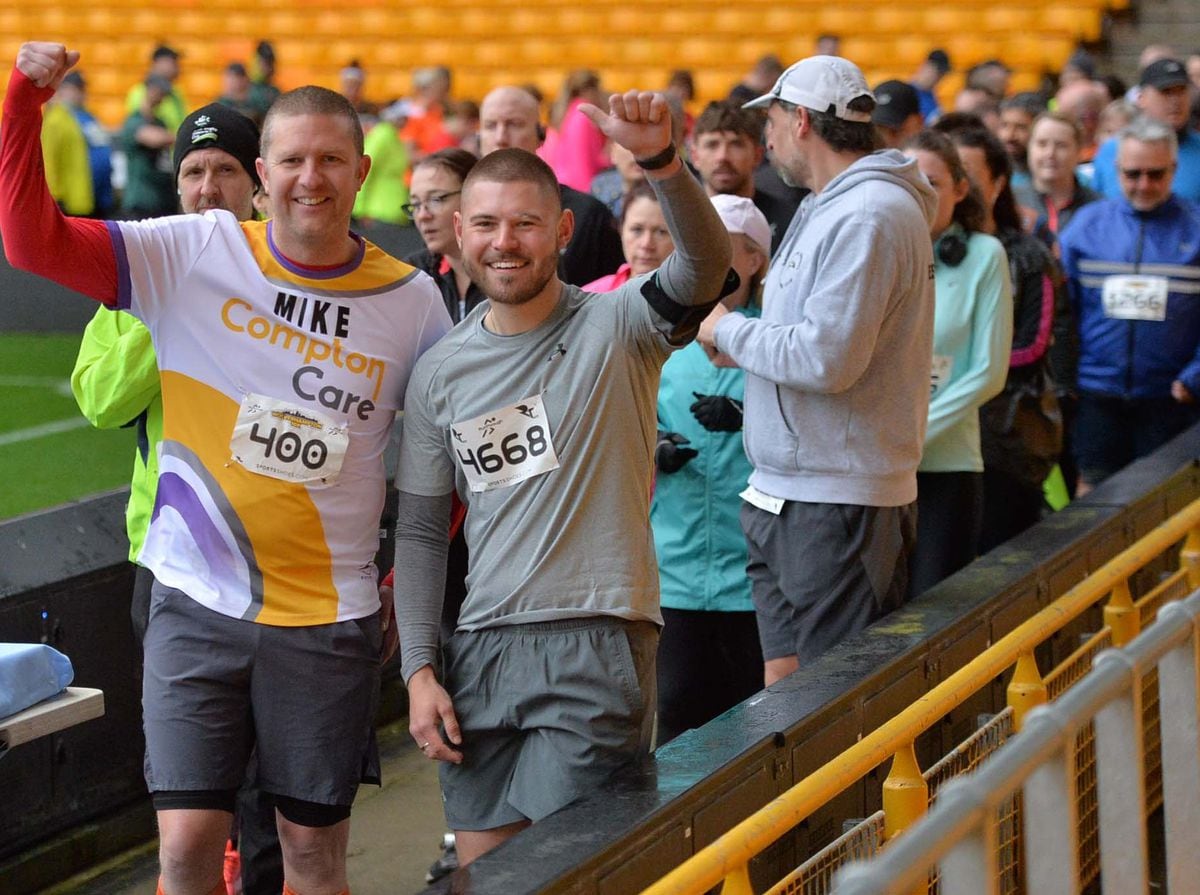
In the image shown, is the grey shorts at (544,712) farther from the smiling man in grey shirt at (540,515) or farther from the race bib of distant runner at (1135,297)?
the race bib of distant runner at (1135,297)

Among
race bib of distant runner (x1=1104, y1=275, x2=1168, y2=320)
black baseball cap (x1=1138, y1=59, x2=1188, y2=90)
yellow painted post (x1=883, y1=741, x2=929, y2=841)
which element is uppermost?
black baseball cap (x1=1138, y1=59, x2=1188, y2=90)

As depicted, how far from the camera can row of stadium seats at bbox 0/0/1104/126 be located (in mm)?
17719

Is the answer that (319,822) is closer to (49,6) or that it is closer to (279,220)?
(279,220)

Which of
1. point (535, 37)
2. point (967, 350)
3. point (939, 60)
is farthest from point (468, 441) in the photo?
point (535, 37)

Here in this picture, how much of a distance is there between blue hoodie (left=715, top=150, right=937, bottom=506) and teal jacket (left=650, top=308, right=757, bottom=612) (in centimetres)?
38

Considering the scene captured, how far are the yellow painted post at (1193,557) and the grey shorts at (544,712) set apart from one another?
183cm

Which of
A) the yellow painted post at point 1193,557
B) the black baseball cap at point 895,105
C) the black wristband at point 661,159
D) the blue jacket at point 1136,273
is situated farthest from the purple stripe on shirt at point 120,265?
the blue jacket at point 1136,273

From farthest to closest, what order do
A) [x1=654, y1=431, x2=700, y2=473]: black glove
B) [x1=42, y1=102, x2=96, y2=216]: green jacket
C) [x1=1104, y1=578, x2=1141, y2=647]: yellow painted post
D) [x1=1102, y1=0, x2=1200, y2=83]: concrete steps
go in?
[x1=1102, y1=0, x2=1200, y2=83]: concrete steps
[x1=42, y1=102, x2=96, y2=216]: green jacket
[x1=654, y1=431, x2=700, y2=473]: black glove
[x1=1104, y1=578, x2=1141, y2=647]: yellow painted post

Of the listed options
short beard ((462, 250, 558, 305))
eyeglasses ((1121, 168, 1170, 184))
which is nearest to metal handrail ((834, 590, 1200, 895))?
short beard ((462, 250, 558, 305))

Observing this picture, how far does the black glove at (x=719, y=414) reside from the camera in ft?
14.0

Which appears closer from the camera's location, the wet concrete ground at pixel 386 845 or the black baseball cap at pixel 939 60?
the wet concrete ground at pixel 386 845

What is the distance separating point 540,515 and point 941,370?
84.5 inches

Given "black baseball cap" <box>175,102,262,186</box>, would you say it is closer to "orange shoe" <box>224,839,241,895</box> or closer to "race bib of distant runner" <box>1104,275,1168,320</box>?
"orange shoe" <box>224,839,241,895</box>

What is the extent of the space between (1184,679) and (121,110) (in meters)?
19.6
